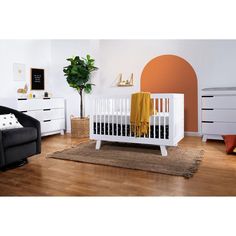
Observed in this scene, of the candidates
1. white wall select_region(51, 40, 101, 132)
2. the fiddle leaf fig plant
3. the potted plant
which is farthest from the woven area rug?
white wall select_region(51, 40, 101, 132)

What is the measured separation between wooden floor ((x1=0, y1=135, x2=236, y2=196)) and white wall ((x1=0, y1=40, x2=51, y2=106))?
200cm

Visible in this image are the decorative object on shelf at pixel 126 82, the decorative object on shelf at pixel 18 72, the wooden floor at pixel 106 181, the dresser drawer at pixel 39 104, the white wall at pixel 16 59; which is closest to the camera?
the wooden floor at pixel 106 181

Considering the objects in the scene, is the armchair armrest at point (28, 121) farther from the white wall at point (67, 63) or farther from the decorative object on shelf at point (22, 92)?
the white wall at point (67, 63)

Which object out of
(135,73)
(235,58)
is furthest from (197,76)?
(135,73)

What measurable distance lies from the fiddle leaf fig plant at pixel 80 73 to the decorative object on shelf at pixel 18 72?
2.71 feet

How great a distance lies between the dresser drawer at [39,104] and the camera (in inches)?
177

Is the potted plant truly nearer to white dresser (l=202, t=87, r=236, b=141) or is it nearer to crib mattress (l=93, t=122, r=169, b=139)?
crib mattress (l=93, t=122, r=169, b=139)

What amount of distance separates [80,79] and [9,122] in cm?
199

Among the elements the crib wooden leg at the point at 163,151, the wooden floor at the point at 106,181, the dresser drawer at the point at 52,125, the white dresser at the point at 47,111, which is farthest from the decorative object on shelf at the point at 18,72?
the crib wooden leg at the point at 163,151
